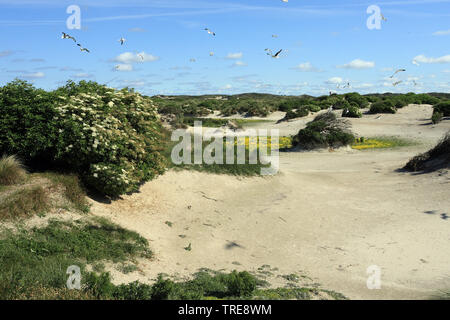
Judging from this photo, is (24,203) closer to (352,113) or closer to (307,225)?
(307,225)

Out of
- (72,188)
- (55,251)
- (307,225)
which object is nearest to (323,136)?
(307,225)

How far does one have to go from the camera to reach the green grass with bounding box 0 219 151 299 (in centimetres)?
608

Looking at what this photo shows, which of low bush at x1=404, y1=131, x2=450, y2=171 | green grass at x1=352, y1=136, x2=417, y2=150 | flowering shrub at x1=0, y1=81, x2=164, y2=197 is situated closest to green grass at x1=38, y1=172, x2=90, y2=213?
flowering shrub at x1=0, y1=81, x2=164, y2=197

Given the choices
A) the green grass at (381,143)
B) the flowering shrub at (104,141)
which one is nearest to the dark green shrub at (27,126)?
the flowering shrub at (104,141)

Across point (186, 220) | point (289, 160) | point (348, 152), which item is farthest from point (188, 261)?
point (348, 152)

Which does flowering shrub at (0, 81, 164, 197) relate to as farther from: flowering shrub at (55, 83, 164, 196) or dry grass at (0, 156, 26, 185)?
dry grass at (0, 156, 26, 185)

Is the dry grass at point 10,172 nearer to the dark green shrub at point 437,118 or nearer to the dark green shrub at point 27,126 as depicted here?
the dark green shrub at point 27,126

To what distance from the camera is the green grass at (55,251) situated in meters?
6.08

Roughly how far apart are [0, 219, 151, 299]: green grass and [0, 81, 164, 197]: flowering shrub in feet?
5.59

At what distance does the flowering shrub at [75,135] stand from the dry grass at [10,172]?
70cm

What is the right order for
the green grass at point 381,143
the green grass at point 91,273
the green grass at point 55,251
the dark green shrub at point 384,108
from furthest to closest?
1. the dark green shrub at point 384,108
2. the green grass at point 381,143
3. the green grass at point 55,251
4. the green grass at point 91,273

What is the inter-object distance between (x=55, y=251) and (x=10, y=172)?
3.19 metres

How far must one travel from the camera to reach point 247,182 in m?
15.5
